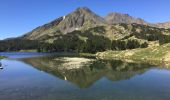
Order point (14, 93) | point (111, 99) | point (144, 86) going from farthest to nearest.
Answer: point (144, 86) < point (14, 93) < point (111, 99)

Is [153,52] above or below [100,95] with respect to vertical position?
above

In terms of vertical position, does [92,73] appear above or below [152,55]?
below

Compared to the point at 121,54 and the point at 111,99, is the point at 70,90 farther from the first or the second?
the point at 121,54

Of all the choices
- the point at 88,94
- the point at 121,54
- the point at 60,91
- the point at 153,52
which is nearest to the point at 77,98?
the point at 88,94

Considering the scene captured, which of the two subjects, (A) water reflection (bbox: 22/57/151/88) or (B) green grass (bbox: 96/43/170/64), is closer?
(A) water reflection (bbox: 22/57/151/88)

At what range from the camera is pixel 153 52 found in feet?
481

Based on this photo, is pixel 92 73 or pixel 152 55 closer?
pixel 92 73

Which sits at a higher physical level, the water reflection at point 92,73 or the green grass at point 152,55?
the green grass at point 152,55

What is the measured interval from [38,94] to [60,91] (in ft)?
16.5

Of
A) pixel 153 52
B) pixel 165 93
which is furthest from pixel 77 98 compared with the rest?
pixel 153 52

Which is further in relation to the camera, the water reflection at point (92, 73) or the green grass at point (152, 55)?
the green grass at point (152, 55)

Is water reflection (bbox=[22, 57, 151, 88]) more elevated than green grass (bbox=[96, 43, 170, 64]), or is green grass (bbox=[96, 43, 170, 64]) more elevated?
green grass (bbox=[96, 43, 170, 64])

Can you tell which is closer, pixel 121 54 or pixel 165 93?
pixel 165 93

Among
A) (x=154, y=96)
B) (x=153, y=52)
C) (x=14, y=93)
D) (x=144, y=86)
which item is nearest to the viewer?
(x=154, y=96)
